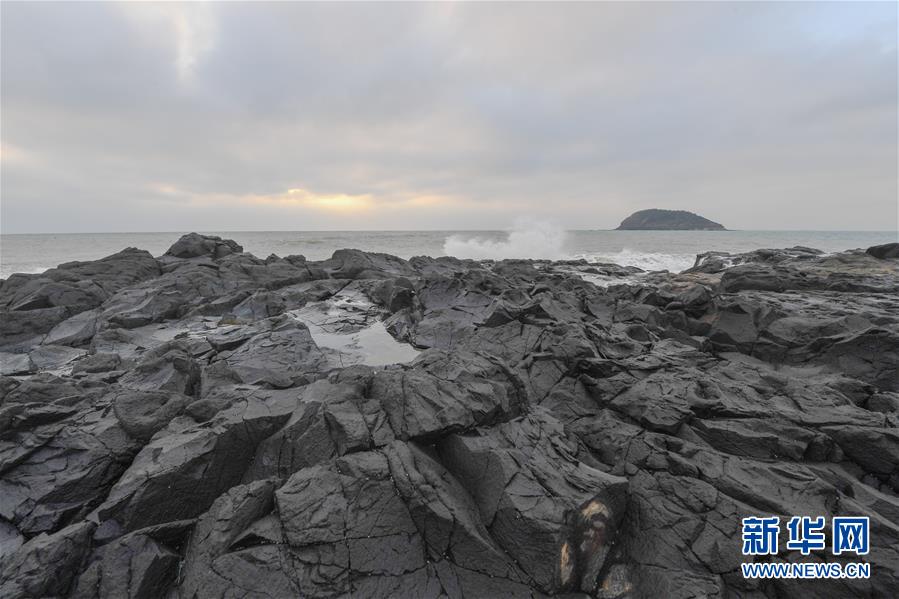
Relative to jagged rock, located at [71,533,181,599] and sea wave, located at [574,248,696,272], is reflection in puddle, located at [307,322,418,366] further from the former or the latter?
sea wave, located at [574,248,696,272]

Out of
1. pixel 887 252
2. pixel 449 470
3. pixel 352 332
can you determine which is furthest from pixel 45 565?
pixel 887 252

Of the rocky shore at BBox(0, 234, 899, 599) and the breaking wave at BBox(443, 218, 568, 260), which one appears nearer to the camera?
the rocky shore at BBox(0, 234, 899, 599)

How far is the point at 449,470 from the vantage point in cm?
625

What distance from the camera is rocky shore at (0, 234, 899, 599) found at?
199 inches

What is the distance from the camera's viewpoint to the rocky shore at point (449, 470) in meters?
5.04

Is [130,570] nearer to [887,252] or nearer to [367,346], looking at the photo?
[367,346]

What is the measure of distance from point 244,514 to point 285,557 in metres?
0.89

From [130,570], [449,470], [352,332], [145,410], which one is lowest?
[130,570]

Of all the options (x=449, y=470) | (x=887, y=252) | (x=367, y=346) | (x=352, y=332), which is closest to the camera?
(x=449, y=470)

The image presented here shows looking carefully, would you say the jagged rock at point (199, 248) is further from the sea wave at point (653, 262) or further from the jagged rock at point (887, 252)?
the jagged rock at point (887, 252)

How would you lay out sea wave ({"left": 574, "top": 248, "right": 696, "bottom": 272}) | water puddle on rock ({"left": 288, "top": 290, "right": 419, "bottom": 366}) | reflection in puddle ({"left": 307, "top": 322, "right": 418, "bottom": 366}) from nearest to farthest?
1. reflection in puddle ({"left": 307, "top": 322, "right": 418, "bottom": 366})
2. water puddle on rock ({"left": 288, "top": 290, "right": 419, "bottom": 366})
3. sea wave ({"left": 574, "top": 248, "right": 696, "bottom": 272})

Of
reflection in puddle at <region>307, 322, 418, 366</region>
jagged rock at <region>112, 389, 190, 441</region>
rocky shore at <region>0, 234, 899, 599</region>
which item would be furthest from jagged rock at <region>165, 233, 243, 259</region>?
jagged rock at <region>112, 389, 190, 441</region>

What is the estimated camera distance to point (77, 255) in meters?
59.9

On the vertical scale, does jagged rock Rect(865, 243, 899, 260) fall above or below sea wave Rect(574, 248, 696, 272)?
above
